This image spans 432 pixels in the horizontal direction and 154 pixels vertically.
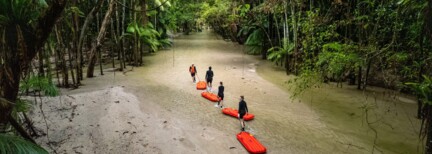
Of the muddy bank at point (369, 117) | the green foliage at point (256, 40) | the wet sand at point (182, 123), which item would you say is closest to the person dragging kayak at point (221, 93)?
the wet sand at point (182, 123)

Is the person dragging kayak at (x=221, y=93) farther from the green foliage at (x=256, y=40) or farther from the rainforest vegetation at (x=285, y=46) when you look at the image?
the green foliage at (x=256, y=40)

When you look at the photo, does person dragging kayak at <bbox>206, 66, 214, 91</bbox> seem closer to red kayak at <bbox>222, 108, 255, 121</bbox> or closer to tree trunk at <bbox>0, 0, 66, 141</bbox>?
red kayak at <bbox>222, 108, 255, 121</bbox>

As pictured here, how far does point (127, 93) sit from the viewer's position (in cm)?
Result: 998

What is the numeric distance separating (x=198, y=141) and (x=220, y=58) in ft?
45.0

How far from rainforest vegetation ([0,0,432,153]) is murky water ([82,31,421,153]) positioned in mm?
580

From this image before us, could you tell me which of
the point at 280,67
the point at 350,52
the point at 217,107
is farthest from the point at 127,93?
the point at 280,67

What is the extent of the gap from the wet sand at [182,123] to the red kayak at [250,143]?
0.45 feet

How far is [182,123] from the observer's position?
27.0 ft

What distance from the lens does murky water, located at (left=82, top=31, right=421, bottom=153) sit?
7.41m

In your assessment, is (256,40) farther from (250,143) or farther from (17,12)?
(17,12)

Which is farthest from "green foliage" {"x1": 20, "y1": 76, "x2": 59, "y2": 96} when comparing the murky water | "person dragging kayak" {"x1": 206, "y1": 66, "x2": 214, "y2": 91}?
"person dragging kayak" {"x1": 206, "y1": 66, "x2": 214, "y2": 91}

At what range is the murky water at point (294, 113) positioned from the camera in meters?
7.41

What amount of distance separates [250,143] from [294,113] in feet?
9.72

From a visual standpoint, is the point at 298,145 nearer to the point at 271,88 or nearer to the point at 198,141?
the point at 198,141
